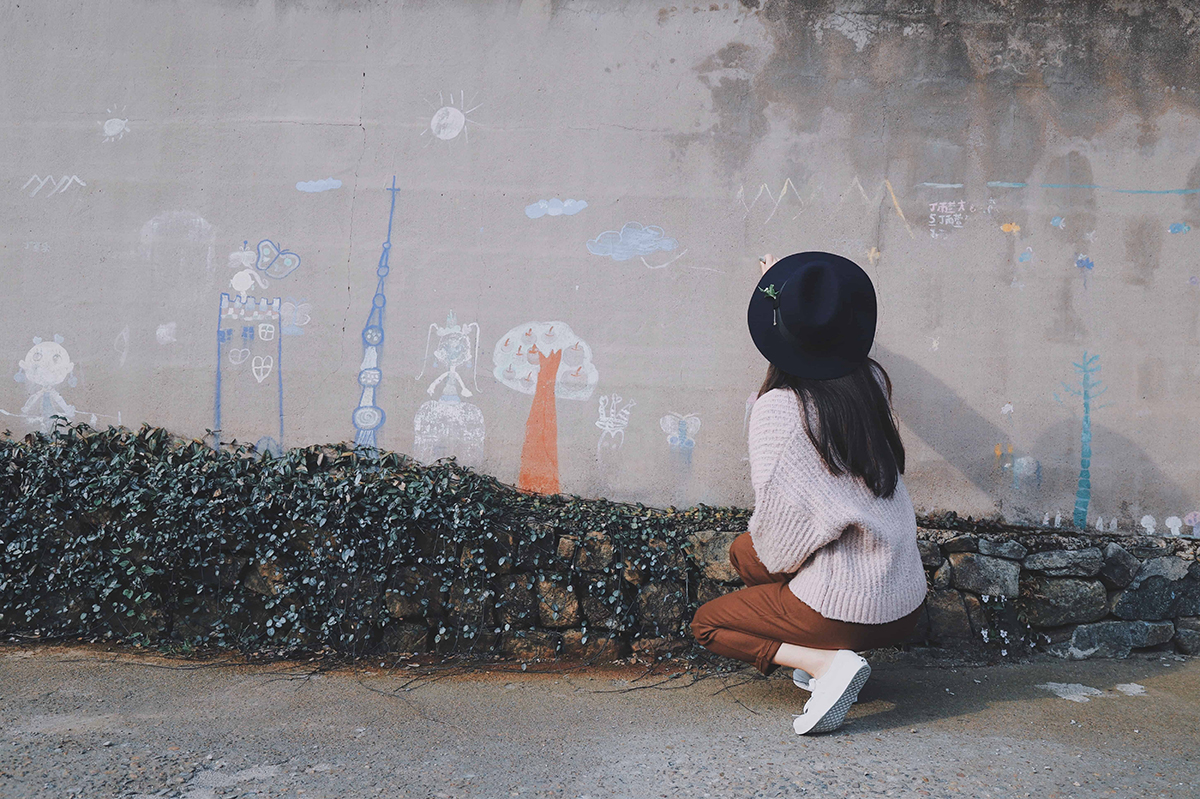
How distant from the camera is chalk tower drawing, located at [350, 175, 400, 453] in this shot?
388 cm

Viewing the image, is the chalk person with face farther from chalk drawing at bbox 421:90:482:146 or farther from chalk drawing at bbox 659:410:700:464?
chalk drawing at bbox 421:90:482:146

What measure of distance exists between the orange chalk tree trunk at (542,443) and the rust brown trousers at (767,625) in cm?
117

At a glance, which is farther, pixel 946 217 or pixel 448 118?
pixel 448 118

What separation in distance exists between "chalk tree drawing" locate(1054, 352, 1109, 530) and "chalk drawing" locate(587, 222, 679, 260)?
209 cm

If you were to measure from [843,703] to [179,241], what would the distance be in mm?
3788

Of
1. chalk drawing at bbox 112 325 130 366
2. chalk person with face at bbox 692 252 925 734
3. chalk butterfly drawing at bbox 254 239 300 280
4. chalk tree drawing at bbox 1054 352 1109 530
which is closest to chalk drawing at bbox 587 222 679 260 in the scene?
chalk person with face at bbox 692 252 925 734

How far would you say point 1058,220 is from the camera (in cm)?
377

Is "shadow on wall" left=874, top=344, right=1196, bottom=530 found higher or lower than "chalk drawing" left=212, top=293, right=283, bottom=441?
lower

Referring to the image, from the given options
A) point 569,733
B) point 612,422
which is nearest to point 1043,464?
point 612,422

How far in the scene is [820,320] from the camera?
8.38ft

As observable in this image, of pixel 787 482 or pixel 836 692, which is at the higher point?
pixel 787 482

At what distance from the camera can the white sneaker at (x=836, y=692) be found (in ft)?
8.48

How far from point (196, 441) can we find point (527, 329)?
1.77 metres

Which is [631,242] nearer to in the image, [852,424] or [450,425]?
[450,425]
